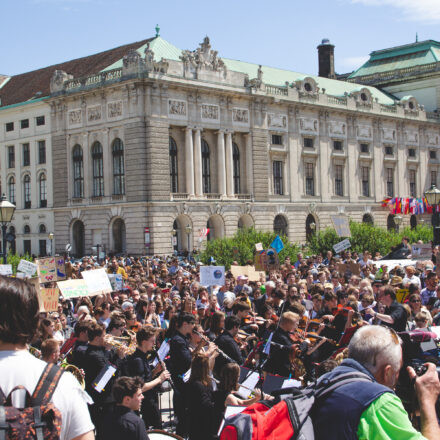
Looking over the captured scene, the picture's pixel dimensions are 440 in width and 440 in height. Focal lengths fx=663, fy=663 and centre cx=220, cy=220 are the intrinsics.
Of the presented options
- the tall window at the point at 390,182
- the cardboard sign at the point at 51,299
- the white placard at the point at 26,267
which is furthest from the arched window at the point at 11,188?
the cardboard sign at the point at 51,299

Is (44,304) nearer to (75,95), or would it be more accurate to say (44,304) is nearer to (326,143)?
(75,95)

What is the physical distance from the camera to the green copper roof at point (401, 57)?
73.8m

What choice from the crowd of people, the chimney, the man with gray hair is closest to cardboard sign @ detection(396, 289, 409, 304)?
the crowd of people

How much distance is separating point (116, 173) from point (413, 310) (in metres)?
39.5

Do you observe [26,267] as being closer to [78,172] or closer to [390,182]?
[78,172]

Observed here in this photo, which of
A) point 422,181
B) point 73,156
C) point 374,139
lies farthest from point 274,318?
point 422,181

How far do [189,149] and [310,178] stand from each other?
48.0 feet

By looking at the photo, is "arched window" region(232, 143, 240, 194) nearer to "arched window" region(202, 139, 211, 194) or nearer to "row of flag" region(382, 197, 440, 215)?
"arched window" region(202, 139, 211, 194)

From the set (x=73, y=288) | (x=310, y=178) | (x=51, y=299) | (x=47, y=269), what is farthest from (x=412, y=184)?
(x=51, y=299)

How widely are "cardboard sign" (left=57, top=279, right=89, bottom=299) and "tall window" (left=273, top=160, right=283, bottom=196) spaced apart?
4102cm

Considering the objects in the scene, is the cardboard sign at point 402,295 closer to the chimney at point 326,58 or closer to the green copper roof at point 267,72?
the green copper roof at point 267,72

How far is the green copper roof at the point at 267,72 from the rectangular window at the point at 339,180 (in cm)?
798

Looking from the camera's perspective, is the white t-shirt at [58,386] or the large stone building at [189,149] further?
the large stone building at [189,149]

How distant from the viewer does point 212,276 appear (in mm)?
18734
